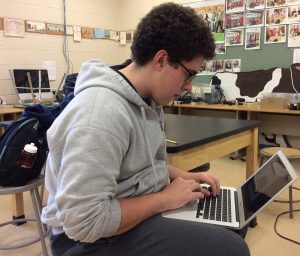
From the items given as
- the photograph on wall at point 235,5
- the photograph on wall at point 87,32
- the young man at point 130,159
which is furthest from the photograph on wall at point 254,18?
the young man at point 130,159

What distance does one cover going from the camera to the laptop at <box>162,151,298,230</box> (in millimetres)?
970

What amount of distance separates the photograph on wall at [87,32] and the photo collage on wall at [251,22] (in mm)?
1604

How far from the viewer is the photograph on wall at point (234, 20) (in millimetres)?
4152

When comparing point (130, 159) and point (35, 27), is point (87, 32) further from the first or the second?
point (130, 159)

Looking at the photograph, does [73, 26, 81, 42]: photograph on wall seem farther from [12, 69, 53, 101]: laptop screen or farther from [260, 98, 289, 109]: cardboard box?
[260, 98, 289, 109]: cardboard box

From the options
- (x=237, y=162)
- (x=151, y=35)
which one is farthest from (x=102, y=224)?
(x=237, y=162)

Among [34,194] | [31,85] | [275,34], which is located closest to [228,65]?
[275,34]

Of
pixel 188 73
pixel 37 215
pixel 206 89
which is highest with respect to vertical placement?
pixel 188 73

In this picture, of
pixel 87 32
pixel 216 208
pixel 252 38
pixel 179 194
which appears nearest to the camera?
pixel 179 194

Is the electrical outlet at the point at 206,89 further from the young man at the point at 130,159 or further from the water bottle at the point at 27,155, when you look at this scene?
the young man at the point at 130,159

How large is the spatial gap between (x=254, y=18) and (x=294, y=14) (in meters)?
0.48

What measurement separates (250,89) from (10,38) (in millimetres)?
3096

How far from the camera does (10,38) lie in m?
3.97

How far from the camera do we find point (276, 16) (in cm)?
388
